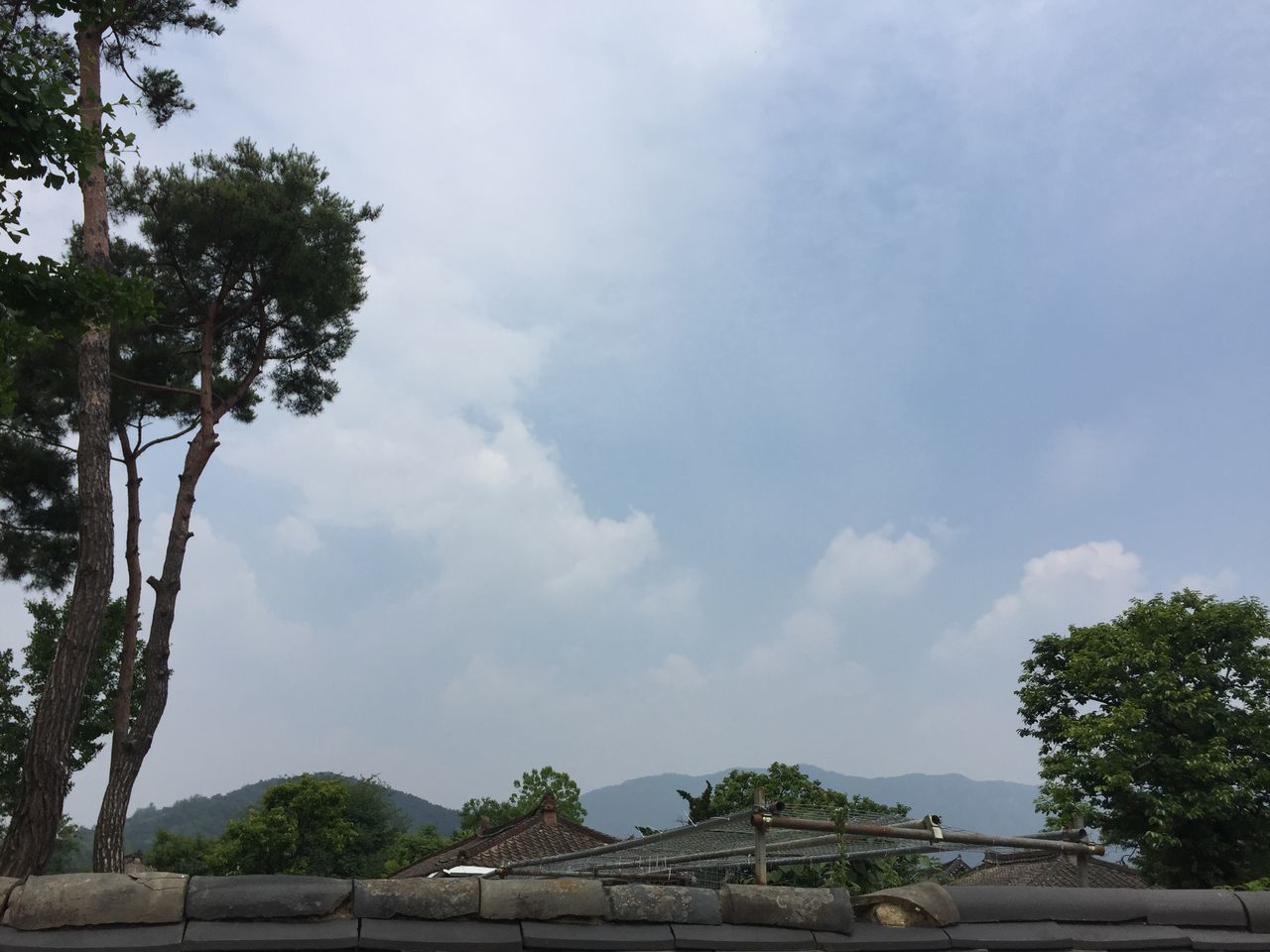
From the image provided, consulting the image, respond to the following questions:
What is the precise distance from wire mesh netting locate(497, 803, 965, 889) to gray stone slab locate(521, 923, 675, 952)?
1369mm

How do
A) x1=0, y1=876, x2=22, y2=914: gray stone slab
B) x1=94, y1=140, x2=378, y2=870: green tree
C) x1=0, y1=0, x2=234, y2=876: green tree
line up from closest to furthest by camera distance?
x1=0, y1=876, x2=22, y2=914: gray stone slab → x1=0, y1=0, x2=234, y2=876: green tree → x1=94, y1=140, x2=378, y2=870: green tree

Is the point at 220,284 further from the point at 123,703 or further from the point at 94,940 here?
the point at 94,940

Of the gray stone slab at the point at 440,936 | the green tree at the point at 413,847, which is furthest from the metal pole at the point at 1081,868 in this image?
the green tree at the point at 413,847

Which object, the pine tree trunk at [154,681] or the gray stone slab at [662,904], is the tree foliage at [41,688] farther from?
the gray stone slab at [662,904]

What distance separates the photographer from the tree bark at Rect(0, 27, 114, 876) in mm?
8750

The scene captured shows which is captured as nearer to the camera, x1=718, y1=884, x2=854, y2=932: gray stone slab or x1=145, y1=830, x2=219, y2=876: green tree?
x1=718, y1=884, x2=854, y2=932: gray stone slab

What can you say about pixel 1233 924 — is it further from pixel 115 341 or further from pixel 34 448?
pixel 34 448

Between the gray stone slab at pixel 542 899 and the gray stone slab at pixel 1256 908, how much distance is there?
8.29 feet

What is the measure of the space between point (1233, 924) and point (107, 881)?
379 centimetres

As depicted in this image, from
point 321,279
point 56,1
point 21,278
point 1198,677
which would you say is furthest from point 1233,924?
point 1198,677

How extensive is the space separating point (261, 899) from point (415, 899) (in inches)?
15.6

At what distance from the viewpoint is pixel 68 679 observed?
9.19 meters

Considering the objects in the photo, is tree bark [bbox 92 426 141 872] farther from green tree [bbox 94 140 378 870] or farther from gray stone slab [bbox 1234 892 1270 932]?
gray stone slab [bbox 1234 892 1270 932]

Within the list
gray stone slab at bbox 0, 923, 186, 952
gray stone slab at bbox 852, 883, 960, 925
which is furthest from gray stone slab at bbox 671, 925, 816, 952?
gray stone slab at bbox 0, 923, 186, 952
